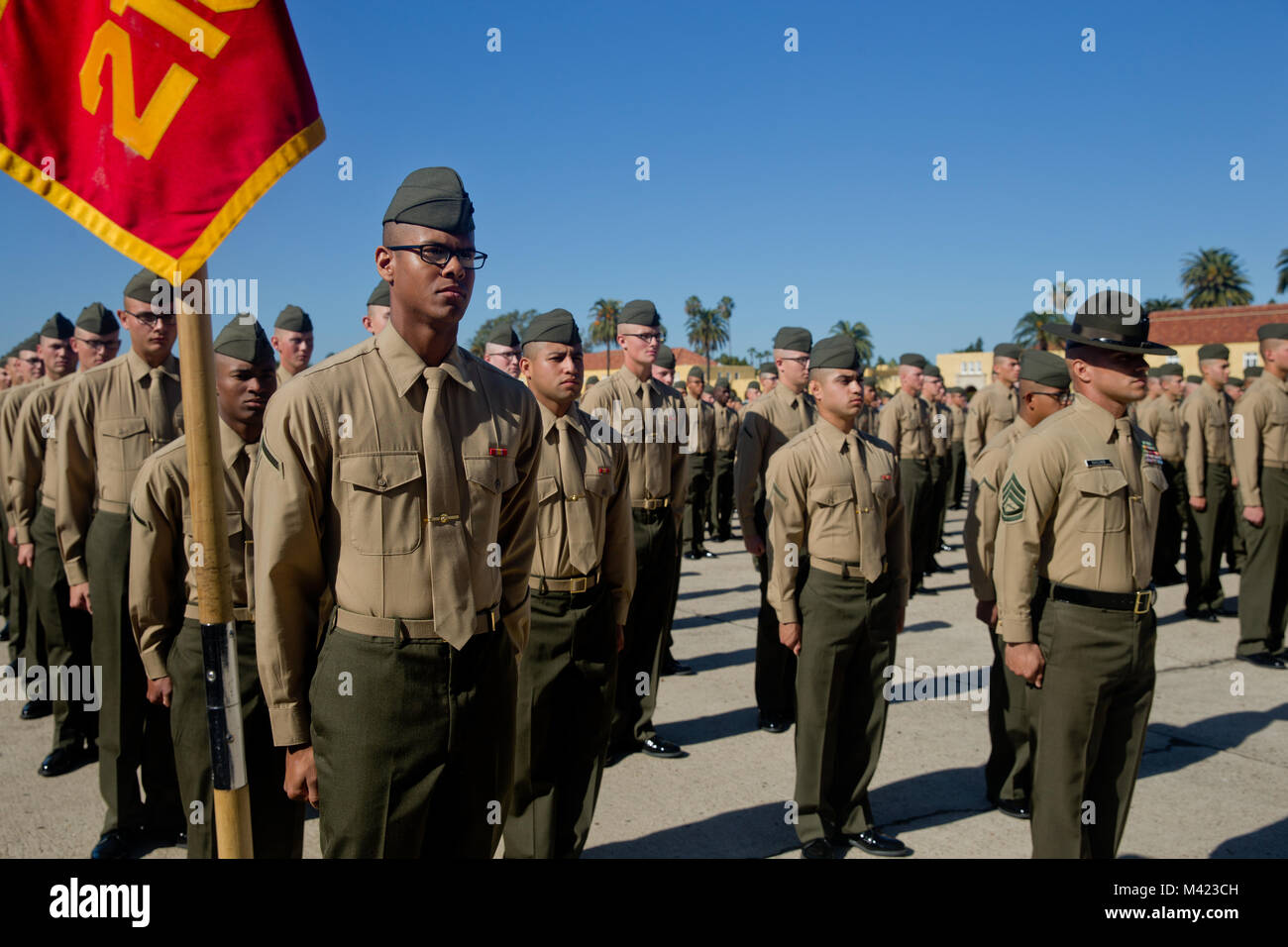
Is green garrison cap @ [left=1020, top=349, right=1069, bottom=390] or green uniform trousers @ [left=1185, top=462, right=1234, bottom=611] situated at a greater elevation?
green garrison cap @ [left=1020, top=349, right=1069, bottom=390]

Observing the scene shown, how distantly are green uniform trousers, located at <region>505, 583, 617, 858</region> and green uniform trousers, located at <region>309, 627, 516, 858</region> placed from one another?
142 cm

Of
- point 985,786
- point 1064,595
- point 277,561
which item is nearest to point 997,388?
point 985,786

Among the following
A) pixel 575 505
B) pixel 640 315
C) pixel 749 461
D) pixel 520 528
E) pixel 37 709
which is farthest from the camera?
pixel 749 461

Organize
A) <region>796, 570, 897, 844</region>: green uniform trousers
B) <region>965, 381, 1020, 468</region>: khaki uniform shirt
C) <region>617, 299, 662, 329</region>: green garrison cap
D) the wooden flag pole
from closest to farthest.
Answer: the wooden flag pole → <region>796, 570, 897, 844</region>: green uniform trousers → <region>617, 299, 662, 329</region>: green garrison cap → <region>965, 381, 1020, 468</region>: khaki uniform shirt

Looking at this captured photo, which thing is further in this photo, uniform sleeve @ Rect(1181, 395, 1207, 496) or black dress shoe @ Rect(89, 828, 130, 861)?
uniform sleeve @ Rect(1181, 395, 1207, 496)

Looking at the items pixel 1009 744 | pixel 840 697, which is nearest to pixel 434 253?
pixel 840 697

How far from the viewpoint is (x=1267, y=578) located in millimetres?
7766

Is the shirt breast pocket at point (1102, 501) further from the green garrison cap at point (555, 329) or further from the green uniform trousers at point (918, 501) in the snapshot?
the green uniform trousers at point (918, 501)

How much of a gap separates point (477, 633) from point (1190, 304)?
288 ft

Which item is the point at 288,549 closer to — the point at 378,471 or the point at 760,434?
the point at 378,471

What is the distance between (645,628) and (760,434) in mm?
2127

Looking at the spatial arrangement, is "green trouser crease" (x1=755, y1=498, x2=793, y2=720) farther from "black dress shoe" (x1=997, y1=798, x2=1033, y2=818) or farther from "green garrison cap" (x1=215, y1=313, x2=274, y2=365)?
"green garrison cap" (x1=215, y1=313, x2=274, y2=365)

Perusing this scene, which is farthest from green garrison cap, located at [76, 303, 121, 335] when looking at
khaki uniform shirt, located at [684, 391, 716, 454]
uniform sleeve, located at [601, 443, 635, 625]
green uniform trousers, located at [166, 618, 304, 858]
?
khaki uniform shirt, located at [684, 391, 716, 454]

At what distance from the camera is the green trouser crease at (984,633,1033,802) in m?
4.96
